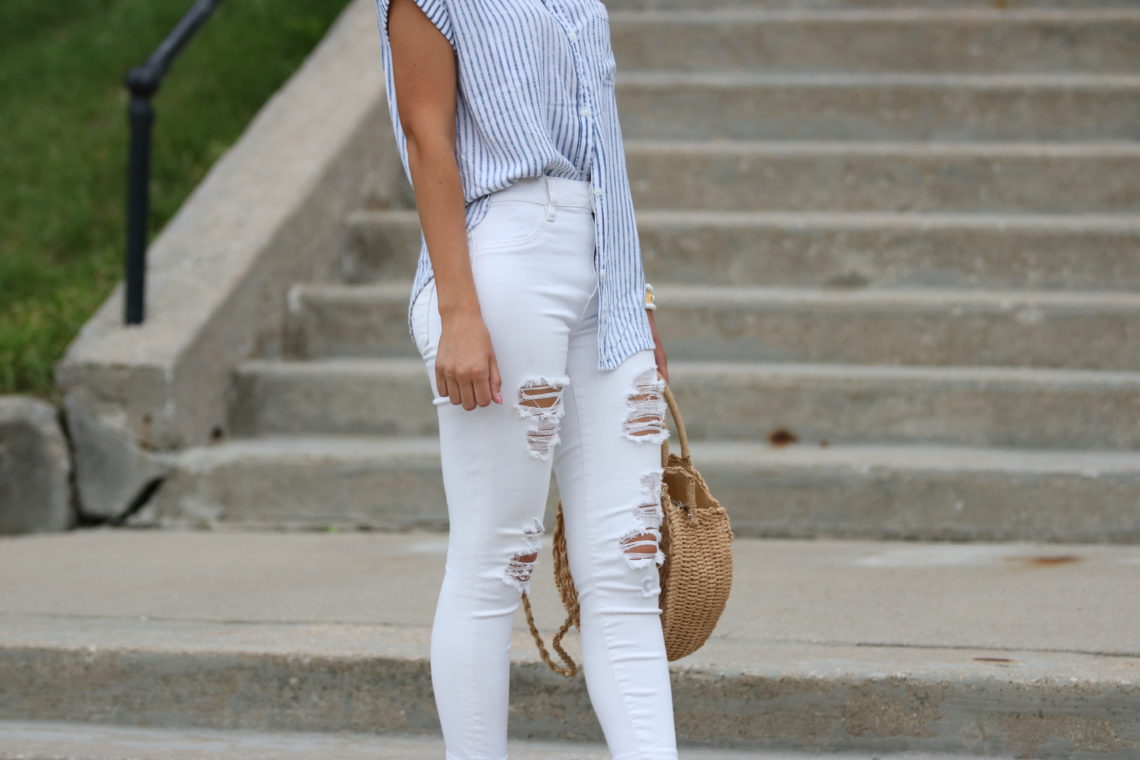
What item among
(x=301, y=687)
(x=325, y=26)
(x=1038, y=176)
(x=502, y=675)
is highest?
(x=325, y=26)

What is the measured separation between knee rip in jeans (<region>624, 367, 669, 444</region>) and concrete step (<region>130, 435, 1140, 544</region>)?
4.72 feet

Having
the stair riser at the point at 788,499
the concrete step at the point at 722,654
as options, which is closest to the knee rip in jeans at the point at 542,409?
the concrete step at the point at 722,654

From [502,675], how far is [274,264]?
2887 mm

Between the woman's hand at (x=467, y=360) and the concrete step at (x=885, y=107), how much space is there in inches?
152

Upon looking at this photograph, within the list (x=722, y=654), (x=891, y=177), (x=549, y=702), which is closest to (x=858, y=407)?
(x=891, y=177)

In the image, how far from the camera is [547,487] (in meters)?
2.30

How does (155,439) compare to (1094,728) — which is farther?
(155,439)

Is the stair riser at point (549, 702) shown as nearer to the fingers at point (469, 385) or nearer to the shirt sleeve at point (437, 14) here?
the fingers at point (469, 385)

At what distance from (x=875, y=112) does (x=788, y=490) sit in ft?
7.31

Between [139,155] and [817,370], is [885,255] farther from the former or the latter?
[139,155]

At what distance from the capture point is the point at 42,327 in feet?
15.5

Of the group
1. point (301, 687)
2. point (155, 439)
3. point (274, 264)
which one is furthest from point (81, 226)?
point (301, 687)

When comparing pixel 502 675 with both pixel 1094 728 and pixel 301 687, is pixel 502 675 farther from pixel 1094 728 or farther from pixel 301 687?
pixel 1094 728

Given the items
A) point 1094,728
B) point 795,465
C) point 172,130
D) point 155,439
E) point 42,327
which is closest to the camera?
point 1094,728
